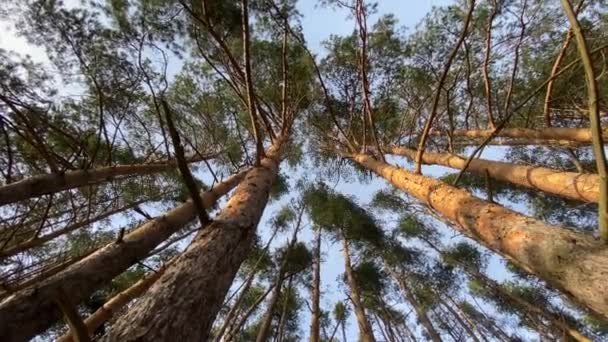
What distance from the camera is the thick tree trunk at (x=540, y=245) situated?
1604 millimetres

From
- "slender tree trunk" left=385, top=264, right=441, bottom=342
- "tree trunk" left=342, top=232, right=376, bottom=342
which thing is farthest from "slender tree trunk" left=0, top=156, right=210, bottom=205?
"slender tree trunk" left=385, top=264, right=441, bottom=342

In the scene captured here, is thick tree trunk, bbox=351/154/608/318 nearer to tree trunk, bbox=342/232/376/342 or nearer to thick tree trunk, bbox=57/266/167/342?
thick tree trunk, bbox=57/266/167/342

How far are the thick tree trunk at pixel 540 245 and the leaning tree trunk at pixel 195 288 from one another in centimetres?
175

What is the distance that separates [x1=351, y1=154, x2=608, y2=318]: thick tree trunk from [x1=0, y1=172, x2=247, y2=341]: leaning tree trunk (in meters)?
2.27

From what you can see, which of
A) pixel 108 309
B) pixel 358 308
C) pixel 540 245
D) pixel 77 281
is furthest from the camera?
pixel 358 308

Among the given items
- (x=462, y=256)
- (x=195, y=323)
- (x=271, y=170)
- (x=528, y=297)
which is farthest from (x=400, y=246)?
(x=195, y=323)

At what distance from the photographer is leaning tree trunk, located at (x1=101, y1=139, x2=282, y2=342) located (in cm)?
155

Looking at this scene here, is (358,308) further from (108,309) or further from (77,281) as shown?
(77,281)

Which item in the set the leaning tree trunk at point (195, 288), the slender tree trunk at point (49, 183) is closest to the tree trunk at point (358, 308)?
the slender tree trunk at point (49, 183)

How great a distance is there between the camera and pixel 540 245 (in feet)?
6.64

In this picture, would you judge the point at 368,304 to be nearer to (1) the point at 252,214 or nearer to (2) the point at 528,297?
(2) the point at 528,297

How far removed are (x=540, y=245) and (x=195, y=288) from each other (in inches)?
74.6

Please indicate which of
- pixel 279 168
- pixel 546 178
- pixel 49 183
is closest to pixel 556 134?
pixel 546 178

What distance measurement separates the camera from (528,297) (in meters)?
11.4
